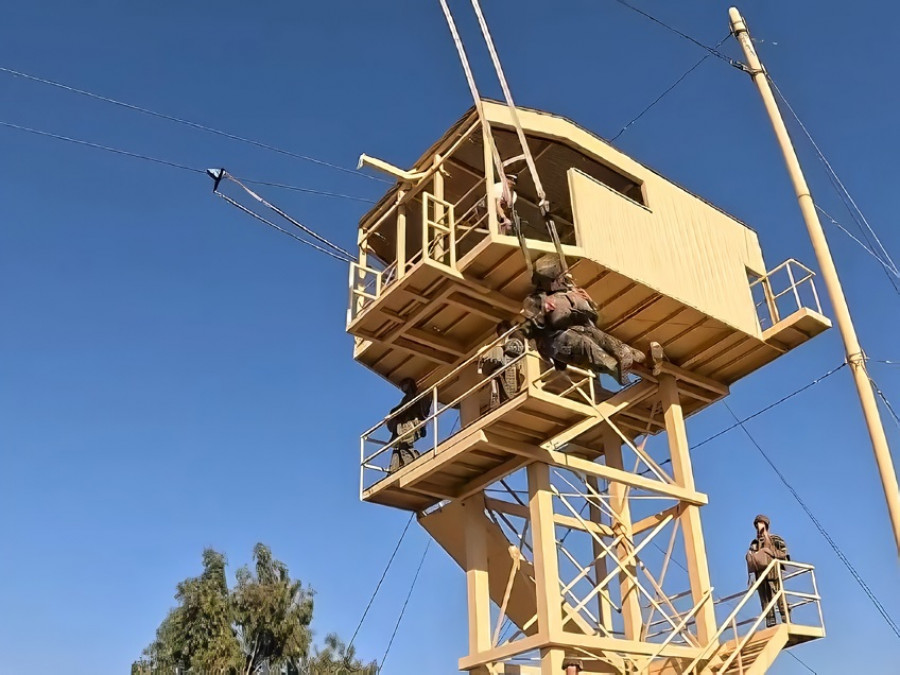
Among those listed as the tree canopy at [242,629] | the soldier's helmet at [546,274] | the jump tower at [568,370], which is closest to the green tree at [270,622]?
the tree canopy at [242,629]

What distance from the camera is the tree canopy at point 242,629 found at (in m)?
44.8

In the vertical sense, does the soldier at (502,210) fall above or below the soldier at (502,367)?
above

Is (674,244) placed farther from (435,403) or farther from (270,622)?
(270,622)

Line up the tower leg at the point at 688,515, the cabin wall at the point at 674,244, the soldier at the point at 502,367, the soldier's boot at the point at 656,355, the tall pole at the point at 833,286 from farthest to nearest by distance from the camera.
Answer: the soldier's boot at the point at 656,355
the cabin wall at the point at 674,244
the tower leg at the point at 688,515
the soldier at the point at 502,367
the tall pole at the point at 833,286

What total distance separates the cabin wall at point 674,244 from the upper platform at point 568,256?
4cm

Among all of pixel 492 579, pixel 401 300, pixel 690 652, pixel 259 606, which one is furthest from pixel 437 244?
pixel 259 606

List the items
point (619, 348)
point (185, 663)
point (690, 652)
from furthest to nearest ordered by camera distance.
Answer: point (185, 663)
point (690, 652)
point (619, 348)

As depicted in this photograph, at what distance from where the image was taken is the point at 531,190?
2225 cm

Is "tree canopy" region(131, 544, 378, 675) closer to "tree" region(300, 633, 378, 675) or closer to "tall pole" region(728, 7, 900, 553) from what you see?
"tree" region(300, 633, 378, 675)

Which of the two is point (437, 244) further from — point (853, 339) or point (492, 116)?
point (853, 339)

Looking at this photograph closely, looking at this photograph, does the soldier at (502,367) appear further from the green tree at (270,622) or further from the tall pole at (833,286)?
the green tree at (270,622)

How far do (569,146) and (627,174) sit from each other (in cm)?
179

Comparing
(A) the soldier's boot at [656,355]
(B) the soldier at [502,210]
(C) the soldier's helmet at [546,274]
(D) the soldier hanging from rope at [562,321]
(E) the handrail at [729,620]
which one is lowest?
(E) the handrail at [729,620]

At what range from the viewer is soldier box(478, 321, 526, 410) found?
17797mm
